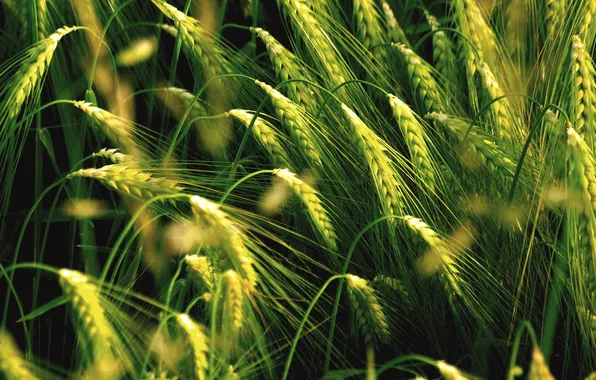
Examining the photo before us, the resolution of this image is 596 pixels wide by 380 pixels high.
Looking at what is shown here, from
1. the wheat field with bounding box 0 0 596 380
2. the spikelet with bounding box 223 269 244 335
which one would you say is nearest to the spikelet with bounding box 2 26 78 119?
the wheat field with bounding box 0 0 596 380

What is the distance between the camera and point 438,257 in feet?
3.54

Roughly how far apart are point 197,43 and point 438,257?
0.61 m

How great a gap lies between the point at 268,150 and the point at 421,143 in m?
0.25

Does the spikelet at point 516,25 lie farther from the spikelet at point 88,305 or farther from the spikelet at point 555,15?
the spikelet at point 88,305

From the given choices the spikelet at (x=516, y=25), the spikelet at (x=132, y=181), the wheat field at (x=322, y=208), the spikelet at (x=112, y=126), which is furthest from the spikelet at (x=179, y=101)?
the spikelet at (x=516, y=25)

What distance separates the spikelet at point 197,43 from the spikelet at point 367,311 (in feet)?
1.64

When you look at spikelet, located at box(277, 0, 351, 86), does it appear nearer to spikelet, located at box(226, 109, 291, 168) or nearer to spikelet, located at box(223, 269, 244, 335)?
spikelet, located at box(226, 109, 291, 168)

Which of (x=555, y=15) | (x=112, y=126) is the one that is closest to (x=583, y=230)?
(x=555, y=15)

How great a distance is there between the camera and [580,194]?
3.23 feet

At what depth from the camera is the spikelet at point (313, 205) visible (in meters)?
1.11

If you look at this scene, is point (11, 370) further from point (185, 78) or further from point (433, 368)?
point (185, 78)

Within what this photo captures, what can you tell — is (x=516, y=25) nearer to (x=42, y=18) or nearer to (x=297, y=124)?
(x=297, y=124)

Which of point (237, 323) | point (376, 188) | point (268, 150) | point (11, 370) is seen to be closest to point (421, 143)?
point (376, 188)

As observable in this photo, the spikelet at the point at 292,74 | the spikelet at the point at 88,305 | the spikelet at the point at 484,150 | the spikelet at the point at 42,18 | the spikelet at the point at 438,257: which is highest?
the spikelet at the point at 42,18
